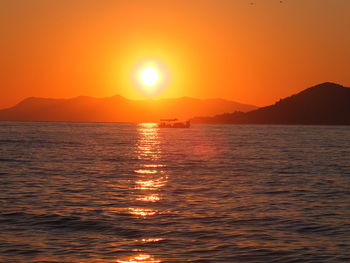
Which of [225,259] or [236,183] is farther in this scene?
[236,183]

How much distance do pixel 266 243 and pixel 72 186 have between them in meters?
19.9

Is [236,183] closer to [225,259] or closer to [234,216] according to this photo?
[234,216]

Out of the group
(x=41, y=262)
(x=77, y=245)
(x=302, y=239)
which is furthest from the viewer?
(x=302, y=239)

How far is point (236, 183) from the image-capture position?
39562 mm

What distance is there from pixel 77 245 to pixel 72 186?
1768 centimetres

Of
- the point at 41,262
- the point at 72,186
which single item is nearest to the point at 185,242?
the point at 41,262

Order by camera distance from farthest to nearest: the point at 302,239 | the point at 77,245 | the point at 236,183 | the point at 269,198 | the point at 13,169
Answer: the point at 13,169
the point at 236,183
the point at 269,198
the point at 302,239
the point at 77,245

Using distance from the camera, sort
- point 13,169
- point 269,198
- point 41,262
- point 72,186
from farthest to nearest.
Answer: point 13,169 → point 72,186 → point 269,198 → point 41,262

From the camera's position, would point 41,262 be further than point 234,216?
No

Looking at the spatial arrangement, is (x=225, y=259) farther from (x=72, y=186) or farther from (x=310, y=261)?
(x=72, y=186)

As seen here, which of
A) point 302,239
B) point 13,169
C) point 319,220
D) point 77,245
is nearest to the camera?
point 77,245

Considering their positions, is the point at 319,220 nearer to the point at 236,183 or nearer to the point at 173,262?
the point at 173,262

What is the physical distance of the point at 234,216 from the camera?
2514 centimetres

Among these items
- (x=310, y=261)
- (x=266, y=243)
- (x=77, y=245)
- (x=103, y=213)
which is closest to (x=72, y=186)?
(x=103, y=213)
